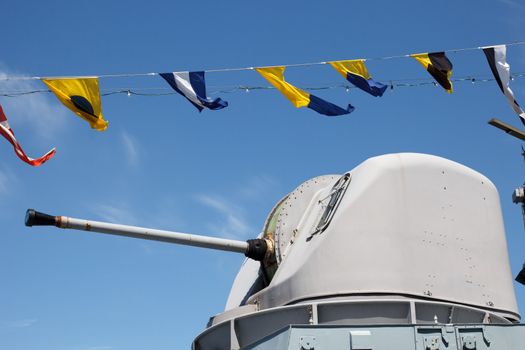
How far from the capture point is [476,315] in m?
6.70

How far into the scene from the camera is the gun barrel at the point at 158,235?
789 centimetres

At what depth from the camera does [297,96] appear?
27.9 feet

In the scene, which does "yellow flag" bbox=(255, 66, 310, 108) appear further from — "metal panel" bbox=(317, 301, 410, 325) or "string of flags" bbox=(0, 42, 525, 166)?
"metal panel" bbox=(317, 301, 410, 325)

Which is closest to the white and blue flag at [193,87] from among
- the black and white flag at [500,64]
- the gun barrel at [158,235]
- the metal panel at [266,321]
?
the gun barrel at [158,235]

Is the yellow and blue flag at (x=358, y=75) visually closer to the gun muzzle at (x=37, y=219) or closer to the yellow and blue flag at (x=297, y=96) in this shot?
the yellow and blue flag at (x=297, y=96)

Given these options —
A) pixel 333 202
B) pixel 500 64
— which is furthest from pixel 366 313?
pixel 500 64

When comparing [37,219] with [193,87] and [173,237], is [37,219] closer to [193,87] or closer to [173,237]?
[173,237]

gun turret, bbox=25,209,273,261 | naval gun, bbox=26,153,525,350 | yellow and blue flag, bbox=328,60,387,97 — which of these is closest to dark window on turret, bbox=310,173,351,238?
naval gun, bbox=26,153,525,350

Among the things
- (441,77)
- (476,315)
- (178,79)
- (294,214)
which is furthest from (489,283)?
(178,79)

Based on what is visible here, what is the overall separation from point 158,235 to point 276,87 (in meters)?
2.05

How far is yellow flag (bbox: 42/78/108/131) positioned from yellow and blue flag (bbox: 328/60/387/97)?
102 inches

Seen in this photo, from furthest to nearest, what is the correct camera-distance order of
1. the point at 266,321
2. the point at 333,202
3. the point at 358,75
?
the point at 358,75 < the point at 333,202 < the point at 266,321

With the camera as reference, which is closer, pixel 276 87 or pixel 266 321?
pixel 266 321

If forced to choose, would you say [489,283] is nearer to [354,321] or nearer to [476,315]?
[476,315]
